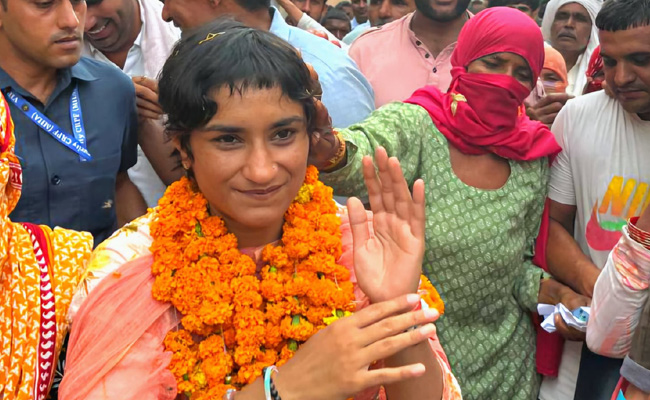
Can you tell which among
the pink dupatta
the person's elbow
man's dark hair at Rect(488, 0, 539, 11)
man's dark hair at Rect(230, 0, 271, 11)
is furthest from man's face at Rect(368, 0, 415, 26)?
the pink dupatta

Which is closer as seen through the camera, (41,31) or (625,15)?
(41,31)

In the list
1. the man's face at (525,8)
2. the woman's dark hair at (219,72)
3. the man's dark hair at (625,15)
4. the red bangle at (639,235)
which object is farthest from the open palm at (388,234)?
the man's face at (525,8)

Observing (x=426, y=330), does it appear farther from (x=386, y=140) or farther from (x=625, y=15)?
(x=625, y=15)

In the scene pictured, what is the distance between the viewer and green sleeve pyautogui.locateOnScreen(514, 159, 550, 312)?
3.28m

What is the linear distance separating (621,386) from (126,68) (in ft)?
8.80

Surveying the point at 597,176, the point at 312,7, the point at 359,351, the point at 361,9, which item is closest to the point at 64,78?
the point at 359,351

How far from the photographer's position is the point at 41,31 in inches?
107

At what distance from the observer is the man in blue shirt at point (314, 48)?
344 centimetres

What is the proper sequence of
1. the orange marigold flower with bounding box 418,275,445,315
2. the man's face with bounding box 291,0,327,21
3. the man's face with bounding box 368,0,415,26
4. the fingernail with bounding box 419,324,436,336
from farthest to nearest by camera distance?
the man's face with bounding box 291,0,327,21
the man's face with bounding box 368,0,415,26
the orange marigold flower with bounding box 418,275,445,315
the fingernail with bounding box 419,324,436,336

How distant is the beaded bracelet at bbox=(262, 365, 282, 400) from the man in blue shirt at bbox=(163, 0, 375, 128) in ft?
5.57

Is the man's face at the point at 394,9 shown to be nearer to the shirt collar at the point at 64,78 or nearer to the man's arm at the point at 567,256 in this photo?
the man's arm at the point at 567,256

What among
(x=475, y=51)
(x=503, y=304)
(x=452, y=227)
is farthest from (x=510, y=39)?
(x=503, y=304)

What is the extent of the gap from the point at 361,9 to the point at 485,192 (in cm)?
643

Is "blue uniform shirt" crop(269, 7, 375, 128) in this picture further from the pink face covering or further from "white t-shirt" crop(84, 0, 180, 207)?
"white t-shirt" crop(84, 0, 180, 207)
